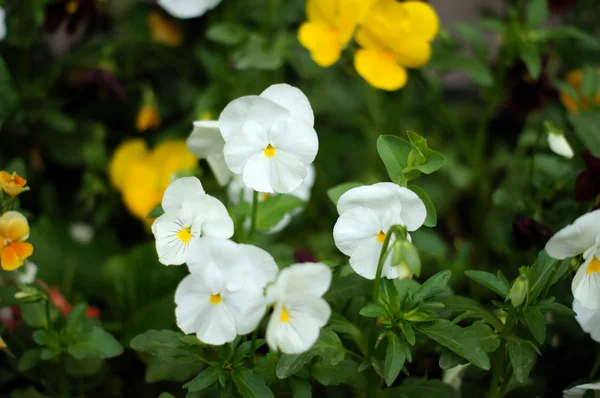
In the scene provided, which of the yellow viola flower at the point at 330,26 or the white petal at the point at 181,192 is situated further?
the yellow viola flower at the point at 330,26

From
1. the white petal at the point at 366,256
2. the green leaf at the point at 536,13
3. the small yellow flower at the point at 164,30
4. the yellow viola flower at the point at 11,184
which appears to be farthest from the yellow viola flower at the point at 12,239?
the green leaf at the point at 536,13

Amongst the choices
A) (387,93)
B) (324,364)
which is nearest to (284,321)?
(324,364)

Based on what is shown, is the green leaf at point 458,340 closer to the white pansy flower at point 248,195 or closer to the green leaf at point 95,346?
the white pansy flower at point 248,195

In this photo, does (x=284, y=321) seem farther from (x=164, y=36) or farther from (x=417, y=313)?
(x=164, y=36)

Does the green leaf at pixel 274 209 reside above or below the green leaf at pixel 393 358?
A: below

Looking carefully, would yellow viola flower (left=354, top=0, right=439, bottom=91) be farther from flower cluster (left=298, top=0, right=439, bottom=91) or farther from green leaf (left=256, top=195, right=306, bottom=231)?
green leaf (left=256, top=195, right=306, bottom=231)

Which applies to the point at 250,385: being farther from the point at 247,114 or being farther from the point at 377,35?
the point at 377,35
